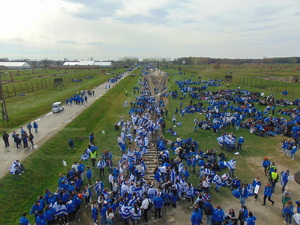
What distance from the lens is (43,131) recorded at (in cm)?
2655

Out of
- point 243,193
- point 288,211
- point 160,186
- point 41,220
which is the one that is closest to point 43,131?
point 41,220

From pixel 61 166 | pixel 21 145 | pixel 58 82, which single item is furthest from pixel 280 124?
pixel 58 82

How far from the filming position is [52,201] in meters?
11.9

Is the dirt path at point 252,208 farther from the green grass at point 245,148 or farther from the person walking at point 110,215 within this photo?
the person walking at point 110,215

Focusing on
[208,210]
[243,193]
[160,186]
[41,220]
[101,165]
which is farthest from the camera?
[101,165]

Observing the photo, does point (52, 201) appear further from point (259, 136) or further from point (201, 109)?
point (201, 109)

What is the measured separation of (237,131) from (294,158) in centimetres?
808

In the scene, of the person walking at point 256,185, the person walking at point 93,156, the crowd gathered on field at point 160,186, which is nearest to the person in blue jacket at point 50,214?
the crowd gathered on field at point 160,186

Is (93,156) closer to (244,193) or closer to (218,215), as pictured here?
(218,215)

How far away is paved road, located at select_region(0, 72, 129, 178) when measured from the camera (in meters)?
19.2

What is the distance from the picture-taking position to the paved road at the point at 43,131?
1916cm

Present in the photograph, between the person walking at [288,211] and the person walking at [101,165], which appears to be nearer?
the person walking at [288,211]

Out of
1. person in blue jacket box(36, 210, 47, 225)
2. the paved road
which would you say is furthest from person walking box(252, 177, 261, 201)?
the paved road

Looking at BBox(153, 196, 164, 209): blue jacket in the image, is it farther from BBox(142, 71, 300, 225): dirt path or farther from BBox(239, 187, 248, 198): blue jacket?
BBox(239, 187, 248, 198): blue jacket
